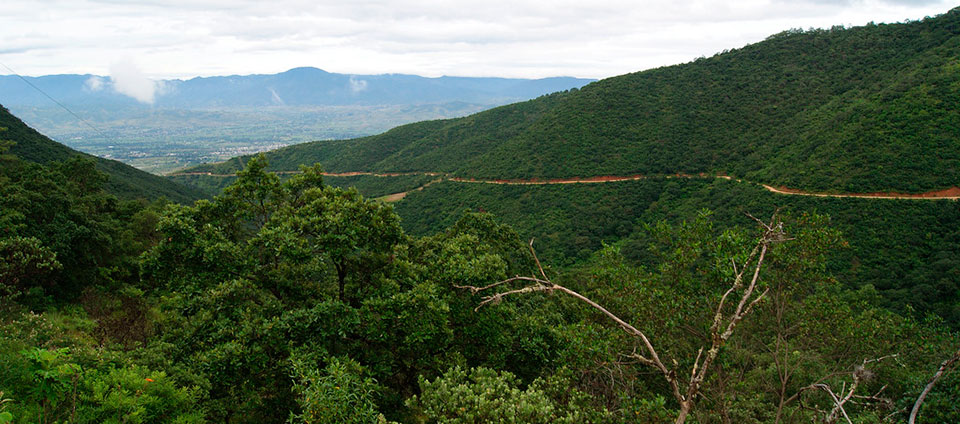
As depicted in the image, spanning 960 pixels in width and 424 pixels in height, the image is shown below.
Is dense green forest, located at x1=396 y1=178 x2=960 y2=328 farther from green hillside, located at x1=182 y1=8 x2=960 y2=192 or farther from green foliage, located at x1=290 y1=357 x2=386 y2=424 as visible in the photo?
green foliage, located at x1=290 y1=357 x2=386 y2=424

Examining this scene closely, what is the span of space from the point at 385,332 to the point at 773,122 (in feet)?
163

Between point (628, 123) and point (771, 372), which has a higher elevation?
point (628, 123)

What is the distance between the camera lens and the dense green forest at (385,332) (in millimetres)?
5934

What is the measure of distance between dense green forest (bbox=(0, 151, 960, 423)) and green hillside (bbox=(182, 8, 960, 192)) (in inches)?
1016

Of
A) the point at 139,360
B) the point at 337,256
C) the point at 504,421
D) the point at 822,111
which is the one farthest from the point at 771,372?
the point at 822,111

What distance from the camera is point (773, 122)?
146 ft

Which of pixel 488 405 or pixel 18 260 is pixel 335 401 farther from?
pixel 18 260

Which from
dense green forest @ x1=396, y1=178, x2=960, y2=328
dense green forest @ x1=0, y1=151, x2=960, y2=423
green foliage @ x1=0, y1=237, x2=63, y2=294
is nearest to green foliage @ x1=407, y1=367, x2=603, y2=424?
dense green forest @ x1=0, y1=151, x2=960, y2=423

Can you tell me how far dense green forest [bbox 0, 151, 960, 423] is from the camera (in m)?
5.93

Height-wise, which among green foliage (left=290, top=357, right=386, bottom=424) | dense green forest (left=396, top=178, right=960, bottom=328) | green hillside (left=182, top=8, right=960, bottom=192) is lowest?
dense green forest (left=396, top=178, right=960, bottom=328)

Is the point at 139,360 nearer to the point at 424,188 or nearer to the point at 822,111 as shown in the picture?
the point at 424,188

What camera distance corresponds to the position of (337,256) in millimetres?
8820

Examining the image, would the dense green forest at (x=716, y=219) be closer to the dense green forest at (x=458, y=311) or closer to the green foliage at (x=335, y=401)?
the dense green forest at (x=458, y=311)

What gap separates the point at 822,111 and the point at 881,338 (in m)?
39.0
